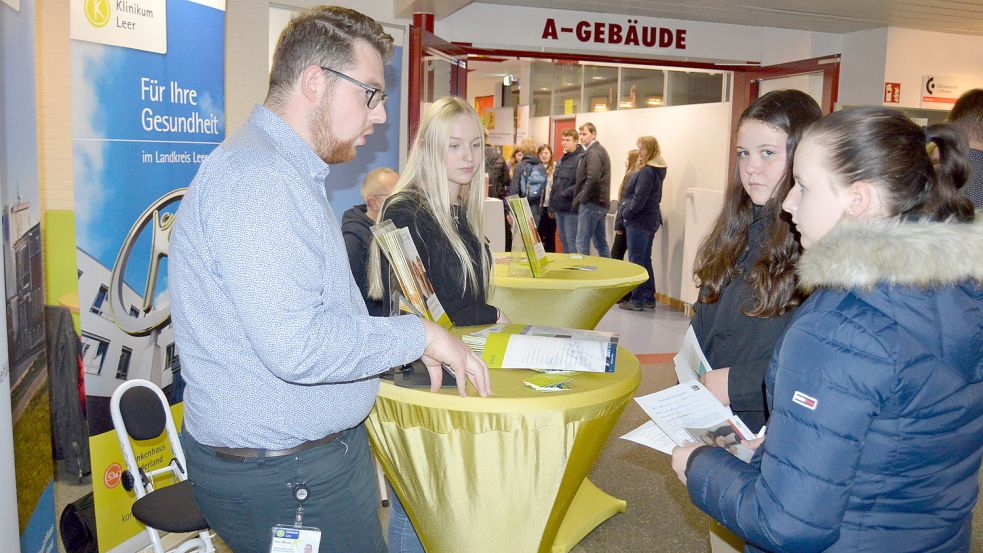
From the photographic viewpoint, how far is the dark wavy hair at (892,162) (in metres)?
1.13

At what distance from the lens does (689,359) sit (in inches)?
75.5

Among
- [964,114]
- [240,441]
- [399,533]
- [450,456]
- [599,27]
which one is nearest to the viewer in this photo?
[240,441]

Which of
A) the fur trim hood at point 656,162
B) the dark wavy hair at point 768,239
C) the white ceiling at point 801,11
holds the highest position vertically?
the white ceiling at point 801,11

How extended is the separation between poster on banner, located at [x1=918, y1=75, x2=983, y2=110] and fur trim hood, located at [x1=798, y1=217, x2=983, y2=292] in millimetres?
7337

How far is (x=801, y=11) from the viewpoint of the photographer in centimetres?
650

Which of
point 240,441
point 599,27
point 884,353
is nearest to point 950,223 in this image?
point 884,353

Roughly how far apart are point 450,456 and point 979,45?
8028mm

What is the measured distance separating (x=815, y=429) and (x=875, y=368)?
0.37ft

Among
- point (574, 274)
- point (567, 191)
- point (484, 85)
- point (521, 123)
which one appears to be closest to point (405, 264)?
point (574, 274)

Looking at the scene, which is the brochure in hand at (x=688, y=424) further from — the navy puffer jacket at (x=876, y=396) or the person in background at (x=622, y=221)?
the person in background at (x=622, y=221)

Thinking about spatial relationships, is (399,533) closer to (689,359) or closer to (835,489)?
(689,359)

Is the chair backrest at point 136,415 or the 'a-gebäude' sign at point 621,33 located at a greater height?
the 'a-gebäude' sign at point 621,33

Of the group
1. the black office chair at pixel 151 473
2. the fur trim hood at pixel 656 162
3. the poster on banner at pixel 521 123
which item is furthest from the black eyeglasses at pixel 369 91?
the poster on banner at pixel 521 123

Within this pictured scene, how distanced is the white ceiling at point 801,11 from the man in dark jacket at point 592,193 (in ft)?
5.13
